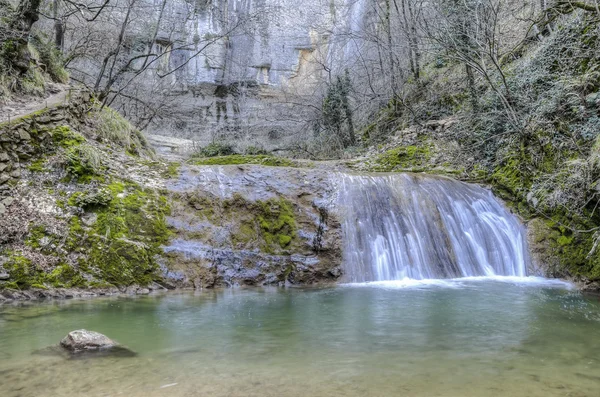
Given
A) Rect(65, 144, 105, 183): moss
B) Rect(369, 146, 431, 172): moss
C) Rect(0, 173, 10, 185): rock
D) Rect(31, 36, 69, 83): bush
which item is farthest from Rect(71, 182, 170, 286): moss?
Rect(369, 146, 431, 172): moss

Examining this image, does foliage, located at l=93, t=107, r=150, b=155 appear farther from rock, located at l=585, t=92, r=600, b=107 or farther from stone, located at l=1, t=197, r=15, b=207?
rock, located at l=585, t=92, r=600, b=107

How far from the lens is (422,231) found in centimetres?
849

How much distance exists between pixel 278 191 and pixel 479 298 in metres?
4.06

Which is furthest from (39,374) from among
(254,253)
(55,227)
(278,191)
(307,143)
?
(307,143)

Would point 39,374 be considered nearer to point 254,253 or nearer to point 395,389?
point 395,389

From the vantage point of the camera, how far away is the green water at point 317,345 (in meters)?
2.83

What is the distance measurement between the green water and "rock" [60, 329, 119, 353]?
0.19 meters

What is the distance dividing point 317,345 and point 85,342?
193 cm

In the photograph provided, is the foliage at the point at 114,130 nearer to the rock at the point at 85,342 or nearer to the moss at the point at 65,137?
the moss at the point at 65,137

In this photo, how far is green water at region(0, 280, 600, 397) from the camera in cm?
283

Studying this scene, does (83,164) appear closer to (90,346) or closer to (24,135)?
(24,135)

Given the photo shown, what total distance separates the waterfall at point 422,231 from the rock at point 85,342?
4.84 meters

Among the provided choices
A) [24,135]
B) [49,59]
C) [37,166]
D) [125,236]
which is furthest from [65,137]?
[49,59]

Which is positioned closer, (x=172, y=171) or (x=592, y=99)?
(x=592, y=99)
